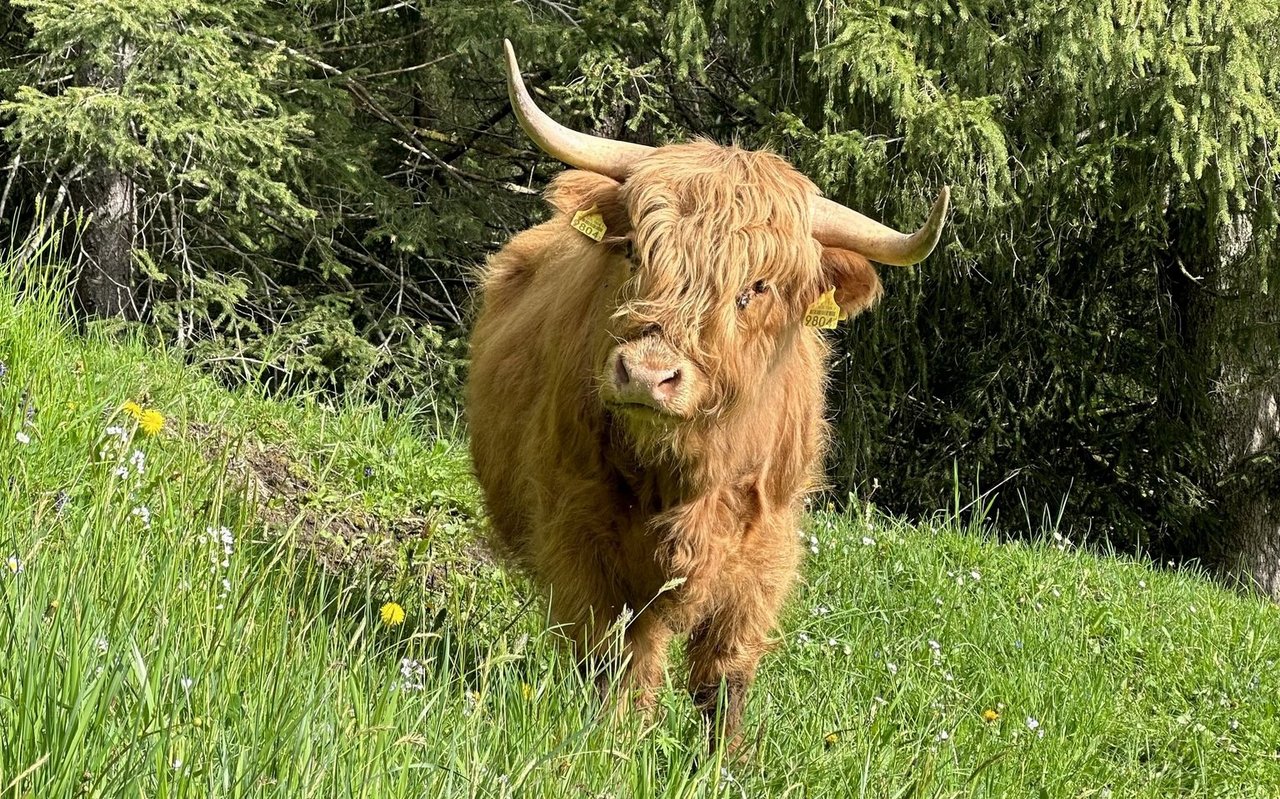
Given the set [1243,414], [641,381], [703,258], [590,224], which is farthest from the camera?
[1243,414]

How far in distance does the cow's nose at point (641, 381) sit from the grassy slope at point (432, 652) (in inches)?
23.9

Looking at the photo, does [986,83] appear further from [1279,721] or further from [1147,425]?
[1147,425]

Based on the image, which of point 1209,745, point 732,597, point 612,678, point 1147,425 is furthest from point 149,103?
point 1147,425

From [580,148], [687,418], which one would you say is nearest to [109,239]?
[580,148]

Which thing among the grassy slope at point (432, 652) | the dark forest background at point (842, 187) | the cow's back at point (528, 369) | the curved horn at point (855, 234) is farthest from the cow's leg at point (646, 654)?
the dark forest background at point (842, 187)

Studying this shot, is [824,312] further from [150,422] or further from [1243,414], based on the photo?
[1243,414]

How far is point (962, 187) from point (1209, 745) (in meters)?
3.48

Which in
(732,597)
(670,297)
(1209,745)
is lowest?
(1209,745)

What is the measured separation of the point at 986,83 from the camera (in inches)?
291

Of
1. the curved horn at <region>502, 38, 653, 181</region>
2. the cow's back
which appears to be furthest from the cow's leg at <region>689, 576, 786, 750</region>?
the curved horn at <region>502, 38, 653, 181</region>

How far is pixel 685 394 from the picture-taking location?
11.4 ft

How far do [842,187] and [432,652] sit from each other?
14.2ft

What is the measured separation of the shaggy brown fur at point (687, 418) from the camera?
364cm

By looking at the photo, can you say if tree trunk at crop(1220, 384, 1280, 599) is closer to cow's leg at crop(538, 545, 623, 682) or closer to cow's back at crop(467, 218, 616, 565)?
cow's back at crop(467, 218, 616, 565)
